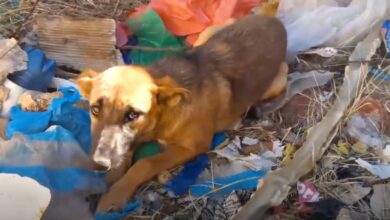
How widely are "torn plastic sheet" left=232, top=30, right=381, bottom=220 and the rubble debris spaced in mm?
1283

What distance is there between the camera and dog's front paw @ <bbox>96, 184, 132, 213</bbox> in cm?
314

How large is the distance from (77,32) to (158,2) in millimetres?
608

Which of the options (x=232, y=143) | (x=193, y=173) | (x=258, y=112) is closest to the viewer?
(x=193, y=173)

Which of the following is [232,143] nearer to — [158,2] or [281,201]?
[281,201]

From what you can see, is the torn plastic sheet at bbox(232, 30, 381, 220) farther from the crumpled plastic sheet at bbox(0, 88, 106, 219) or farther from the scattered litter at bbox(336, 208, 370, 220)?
the crumpled plastic sheet at bbox(0, 88, 106, 219)

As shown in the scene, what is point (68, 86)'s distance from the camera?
393cm

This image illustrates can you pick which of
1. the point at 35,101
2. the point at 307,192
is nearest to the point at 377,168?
the point at 307,192

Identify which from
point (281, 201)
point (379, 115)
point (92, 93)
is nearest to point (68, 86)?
point (92, 93)

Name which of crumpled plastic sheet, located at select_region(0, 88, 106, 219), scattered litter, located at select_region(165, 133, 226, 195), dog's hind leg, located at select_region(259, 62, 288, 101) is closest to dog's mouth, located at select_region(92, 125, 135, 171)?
crumpled plastic sheet, located at select_region(0, 88, 106, 219)

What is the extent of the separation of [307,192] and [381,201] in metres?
0.35

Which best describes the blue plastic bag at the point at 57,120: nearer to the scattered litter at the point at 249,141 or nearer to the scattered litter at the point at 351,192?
the scattered litter at the point at 249,141

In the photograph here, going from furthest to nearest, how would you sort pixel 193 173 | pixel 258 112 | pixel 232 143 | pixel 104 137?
pixel 258 112
pixel 232 143
pixel 193 173
pixel 104 137

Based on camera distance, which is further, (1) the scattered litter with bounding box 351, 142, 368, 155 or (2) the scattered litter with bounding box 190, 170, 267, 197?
(1) the scattered litter with bounding box 351, 142, 368, 155

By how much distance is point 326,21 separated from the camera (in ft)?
14.7
